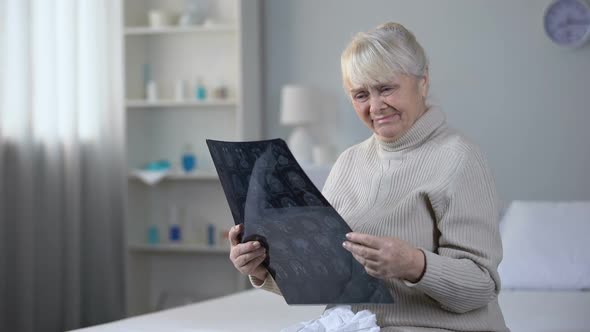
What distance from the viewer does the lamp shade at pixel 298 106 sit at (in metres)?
4.44

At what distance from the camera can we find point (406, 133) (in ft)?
5.49

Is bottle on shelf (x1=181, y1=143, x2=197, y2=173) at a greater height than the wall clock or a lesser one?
lesser

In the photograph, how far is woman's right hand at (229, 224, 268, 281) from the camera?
1603mm

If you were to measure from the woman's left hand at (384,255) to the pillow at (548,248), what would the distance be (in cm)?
191

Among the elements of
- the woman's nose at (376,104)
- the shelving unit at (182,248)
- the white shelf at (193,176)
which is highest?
the woman's nose at (376,104)

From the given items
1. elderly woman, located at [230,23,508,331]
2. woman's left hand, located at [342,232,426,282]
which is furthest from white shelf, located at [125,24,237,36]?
woman's left hand, located at [342,232,426,282]

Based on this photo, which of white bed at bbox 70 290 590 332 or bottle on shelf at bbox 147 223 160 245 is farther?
bottle on shelf at bbox 147 223 160 245

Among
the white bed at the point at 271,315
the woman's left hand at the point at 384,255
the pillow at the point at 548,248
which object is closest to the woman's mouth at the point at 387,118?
the woman's left hand at the point at 384,255

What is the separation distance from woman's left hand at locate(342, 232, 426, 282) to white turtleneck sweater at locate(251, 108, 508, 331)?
0.11 ft

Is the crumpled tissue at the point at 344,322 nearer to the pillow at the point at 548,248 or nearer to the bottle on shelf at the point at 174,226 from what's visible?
the pillow at the point at 548,248

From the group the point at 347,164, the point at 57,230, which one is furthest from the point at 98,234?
the point at 347,164

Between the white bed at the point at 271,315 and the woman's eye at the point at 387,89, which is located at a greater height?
the woman's eye at the point at 387,89

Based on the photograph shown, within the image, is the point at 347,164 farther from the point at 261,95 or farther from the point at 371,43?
the point at 261,95

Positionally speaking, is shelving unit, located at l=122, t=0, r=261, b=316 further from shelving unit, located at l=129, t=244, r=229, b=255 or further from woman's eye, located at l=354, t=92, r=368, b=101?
woman's eye, located at l=354, t=92, r=368, b=101
